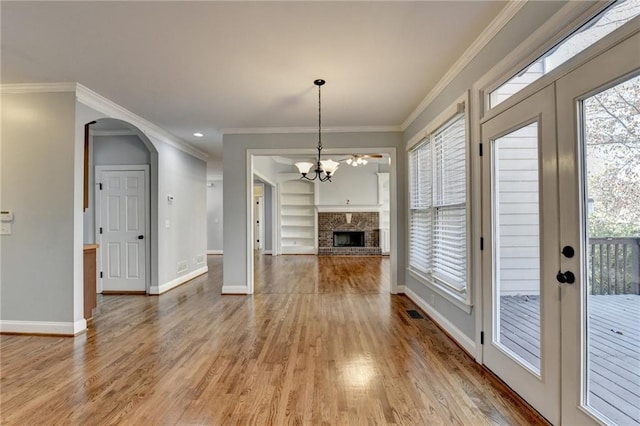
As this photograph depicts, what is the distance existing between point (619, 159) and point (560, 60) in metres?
0.65

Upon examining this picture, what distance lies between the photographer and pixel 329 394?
2018 mm

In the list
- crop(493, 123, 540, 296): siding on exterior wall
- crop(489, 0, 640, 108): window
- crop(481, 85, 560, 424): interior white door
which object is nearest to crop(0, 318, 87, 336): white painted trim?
crop(481, 85, 560, 424): interior white door

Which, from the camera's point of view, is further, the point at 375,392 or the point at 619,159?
the point at 375,392

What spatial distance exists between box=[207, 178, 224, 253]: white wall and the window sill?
25.2 ft

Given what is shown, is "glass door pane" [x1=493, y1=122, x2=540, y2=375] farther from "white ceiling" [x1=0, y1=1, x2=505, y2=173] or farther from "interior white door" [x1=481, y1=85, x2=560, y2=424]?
"white ceiling" [x1=0, y1=1, x2=505, y2=173]

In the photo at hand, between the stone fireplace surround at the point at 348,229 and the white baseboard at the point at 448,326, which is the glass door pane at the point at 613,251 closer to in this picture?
the white baseboard at the point at 448,326

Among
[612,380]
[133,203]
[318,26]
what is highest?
[318,26]

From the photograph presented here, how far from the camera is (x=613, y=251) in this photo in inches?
54.7

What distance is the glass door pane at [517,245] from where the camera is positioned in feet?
6.10

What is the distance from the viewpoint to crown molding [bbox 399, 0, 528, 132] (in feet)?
6.45

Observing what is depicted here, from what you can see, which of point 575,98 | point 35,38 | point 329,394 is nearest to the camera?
point 575,98

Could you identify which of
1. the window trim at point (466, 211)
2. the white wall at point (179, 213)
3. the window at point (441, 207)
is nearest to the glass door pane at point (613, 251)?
the window trim at point (466, 211)

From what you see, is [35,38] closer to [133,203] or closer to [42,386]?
[42,386]

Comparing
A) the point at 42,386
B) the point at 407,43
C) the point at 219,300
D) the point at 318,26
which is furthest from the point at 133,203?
the point at 407,43
